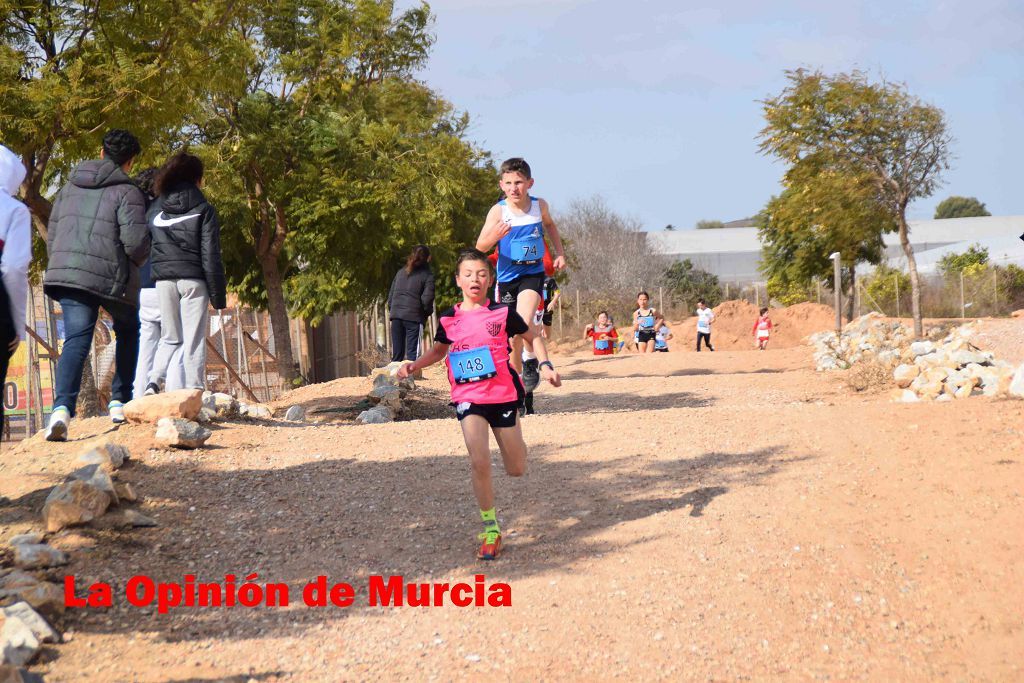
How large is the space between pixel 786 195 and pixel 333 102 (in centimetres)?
1201

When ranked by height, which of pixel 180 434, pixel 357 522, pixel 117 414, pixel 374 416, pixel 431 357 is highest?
pixel 431 357

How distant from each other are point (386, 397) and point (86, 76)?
468 centimetres

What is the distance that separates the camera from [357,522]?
5832 millimetres

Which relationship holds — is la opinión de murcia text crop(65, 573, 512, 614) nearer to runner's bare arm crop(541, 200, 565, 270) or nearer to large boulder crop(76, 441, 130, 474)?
large boulder crop(76, 441, 130, 474)

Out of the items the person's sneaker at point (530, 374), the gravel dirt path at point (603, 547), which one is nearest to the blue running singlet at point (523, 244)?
the person's sneaker at point (530, 374)

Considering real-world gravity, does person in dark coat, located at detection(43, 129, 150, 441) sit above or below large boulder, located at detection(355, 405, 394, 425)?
above

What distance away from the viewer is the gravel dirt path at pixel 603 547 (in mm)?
4234

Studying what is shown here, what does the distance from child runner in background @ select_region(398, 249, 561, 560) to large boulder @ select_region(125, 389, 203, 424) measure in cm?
271

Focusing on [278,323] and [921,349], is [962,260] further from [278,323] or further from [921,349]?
[278,323]

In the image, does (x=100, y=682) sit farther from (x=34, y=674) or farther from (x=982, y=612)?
(x=982, y=612)

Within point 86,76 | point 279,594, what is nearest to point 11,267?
point 279,594

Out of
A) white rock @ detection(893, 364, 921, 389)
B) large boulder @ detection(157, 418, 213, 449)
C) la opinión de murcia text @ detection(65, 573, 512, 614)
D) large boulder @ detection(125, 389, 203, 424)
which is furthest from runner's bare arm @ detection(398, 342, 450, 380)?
white rock @ detection(893, 364, 921, 389)

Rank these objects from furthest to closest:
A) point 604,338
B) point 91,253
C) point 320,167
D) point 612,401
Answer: point 604,338
point 320,167
point 612,401
point 91,253

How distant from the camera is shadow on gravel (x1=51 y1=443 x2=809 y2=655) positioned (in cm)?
477
